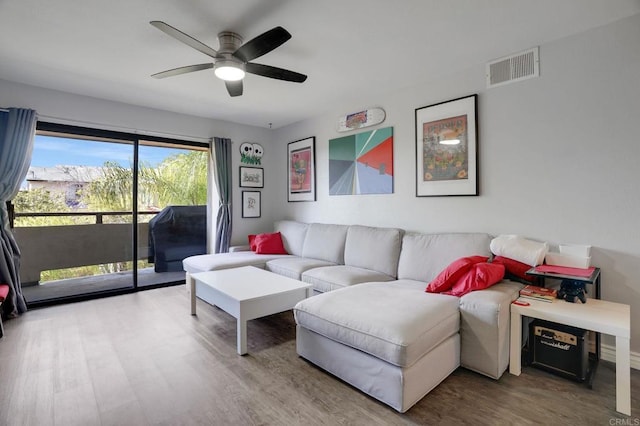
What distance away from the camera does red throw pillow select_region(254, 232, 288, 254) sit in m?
4.31

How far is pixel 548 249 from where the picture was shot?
7.88 feet

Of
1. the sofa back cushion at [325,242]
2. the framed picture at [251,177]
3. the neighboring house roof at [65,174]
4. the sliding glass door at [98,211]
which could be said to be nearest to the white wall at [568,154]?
the sofa back cushion at [325,242]

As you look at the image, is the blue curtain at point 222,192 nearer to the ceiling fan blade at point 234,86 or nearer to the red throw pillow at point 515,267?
the ceiling fan blade at point 234,86

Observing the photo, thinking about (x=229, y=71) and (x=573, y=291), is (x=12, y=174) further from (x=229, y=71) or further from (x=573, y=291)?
(x=573, y=291)

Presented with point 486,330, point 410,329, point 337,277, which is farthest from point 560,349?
point 337,277

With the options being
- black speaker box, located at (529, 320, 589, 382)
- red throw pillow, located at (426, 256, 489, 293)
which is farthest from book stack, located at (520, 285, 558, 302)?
red throw pillow, located at (426, 256, 489, 293)

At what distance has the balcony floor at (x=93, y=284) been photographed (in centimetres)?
377

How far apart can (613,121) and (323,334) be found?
99.5 inches

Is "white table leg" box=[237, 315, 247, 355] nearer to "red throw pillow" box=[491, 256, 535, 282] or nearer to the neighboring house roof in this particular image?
"red throw pillow" box=[491, 256, 535, 282]

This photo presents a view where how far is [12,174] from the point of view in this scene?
3.20 m

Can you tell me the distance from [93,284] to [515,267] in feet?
16.1

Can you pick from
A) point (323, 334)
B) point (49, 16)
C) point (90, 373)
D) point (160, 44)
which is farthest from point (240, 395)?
point (49, 16)

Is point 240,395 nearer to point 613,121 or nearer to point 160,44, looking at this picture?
point 160,44

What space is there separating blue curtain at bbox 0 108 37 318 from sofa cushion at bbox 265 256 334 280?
2.59m
